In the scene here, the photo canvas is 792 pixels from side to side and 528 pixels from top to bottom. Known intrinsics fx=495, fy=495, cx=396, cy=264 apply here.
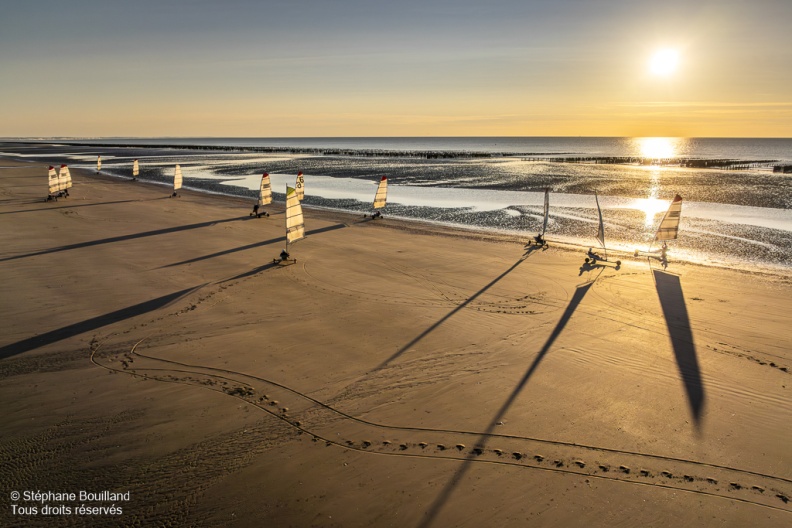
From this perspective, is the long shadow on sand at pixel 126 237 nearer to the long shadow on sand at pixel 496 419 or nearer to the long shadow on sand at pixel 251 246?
the long shadow on sand at pixel 251 246

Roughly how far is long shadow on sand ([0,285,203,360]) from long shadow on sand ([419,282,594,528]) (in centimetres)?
900

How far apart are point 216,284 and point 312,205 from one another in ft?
67.1

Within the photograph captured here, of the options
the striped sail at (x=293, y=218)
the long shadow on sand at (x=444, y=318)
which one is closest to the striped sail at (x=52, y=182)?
the striped sail at (x=293, y=218)

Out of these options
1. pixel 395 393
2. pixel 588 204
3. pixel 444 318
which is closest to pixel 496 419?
pixel 395 393

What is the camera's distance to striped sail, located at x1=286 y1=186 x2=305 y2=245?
57.5 ft

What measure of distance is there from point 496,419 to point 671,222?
587 inches

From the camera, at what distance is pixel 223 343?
35.3ft

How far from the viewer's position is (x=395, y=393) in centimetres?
880

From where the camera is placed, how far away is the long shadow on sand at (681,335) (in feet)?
29.5

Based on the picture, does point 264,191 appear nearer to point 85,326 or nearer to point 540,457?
point 85,326

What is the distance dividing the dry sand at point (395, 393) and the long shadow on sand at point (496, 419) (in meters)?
0.03

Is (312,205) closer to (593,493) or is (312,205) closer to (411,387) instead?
(411,387)

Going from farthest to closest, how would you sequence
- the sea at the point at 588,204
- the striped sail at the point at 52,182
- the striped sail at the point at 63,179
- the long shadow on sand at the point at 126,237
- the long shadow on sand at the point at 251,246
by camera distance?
the striped sail at the point at 63,179, the striped sail at the point at 52,182, the sea at the point at 588,204, the long shadow on sand at the point at 126,237, the long shadow on sand at the point at 251,246

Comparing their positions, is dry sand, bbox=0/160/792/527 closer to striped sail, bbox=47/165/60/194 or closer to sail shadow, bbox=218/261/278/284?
sail shadow, bbox=218/261/278/284
